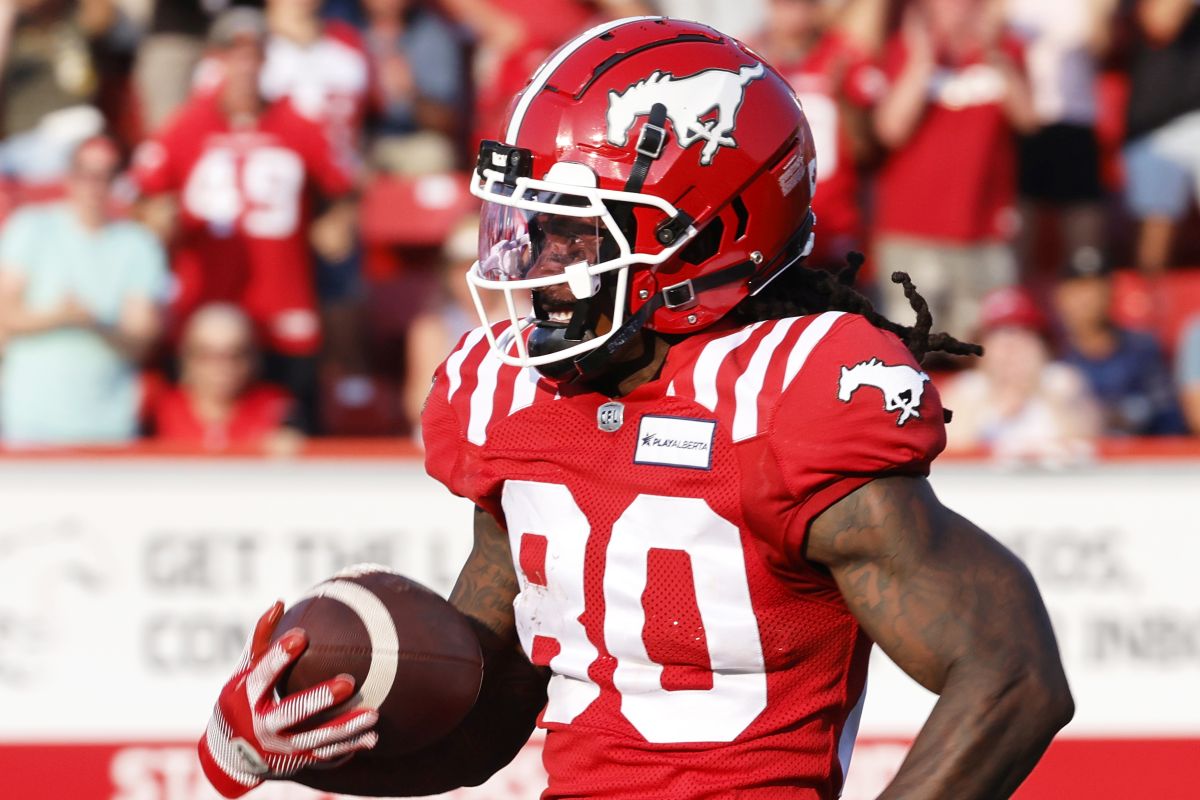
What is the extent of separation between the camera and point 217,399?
5.51 m

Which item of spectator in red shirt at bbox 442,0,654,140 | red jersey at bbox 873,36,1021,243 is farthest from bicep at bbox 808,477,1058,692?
spectator in red shirt at bbox 442,0,654,140

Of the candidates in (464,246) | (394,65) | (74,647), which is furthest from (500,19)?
(74,647)

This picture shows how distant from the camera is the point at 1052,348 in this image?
19.3 feet

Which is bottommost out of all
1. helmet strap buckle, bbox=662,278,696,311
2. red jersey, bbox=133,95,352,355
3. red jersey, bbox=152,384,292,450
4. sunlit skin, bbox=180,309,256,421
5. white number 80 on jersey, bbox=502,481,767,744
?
red jersey, bbox=152,384,292,450

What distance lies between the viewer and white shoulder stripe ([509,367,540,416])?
2.39 meters

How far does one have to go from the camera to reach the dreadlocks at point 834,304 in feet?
7.79

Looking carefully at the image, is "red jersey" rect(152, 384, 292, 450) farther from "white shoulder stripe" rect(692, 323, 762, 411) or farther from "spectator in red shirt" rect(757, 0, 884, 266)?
"white shoulder stripe" rect(692, 323, 762, 411)

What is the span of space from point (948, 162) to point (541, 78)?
13.1 feet

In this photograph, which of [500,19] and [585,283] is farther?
[500,19]

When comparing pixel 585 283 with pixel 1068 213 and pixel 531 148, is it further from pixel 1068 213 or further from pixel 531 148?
pixel 1068 213

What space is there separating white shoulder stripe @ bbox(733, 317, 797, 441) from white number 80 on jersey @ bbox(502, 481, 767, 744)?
0.11 meters

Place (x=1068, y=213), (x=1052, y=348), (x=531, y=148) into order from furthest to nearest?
(x=1068, y=213) < (x=1052, y=348) < (x=531, y=148)

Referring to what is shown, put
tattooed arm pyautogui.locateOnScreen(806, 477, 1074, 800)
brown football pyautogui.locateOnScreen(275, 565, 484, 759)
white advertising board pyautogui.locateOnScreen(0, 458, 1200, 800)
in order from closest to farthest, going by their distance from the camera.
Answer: tattooed arm pyautogui.locateOnScreen(806, 477, 1074, 800), brown football pyautogui.locateOnScreen(275, 565, 484, 759), white advertising board pyautogui.locateOnScreen(0, 458, 1200, 800)

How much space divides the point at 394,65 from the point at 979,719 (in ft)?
16.3
